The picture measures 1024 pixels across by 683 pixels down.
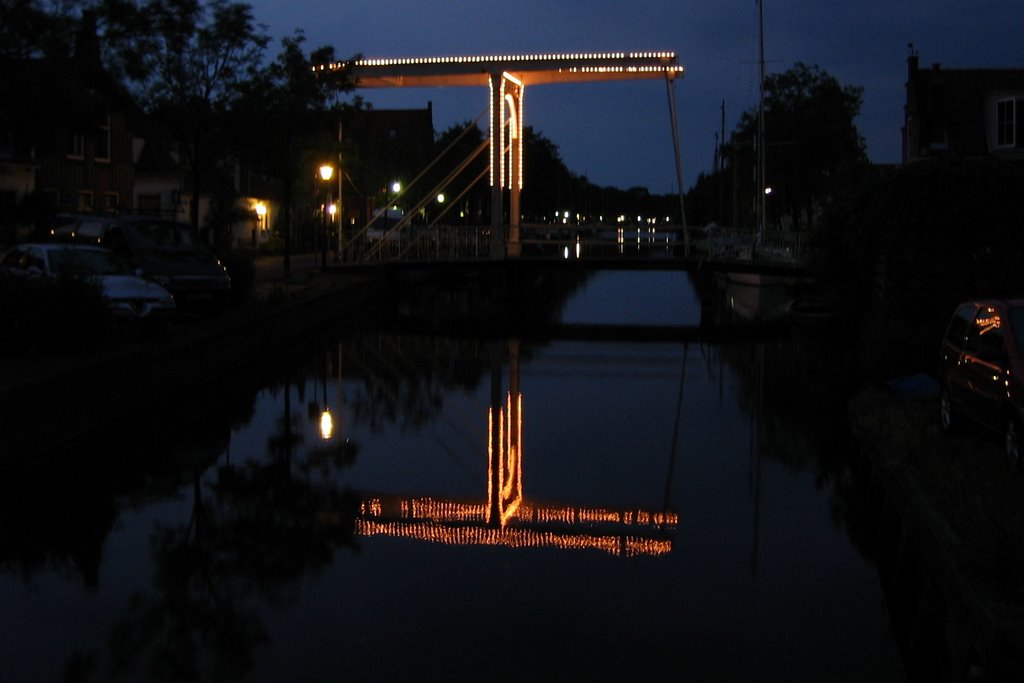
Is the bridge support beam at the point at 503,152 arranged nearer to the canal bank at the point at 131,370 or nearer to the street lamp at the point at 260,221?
the canal bank at the point at 131,370

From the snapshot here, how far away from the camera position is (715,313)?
43312 mm

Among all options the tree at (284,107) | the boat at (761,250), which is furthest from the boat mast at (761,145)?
the tree at (284,107)

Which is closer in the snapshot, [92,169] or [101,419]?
[101,419]

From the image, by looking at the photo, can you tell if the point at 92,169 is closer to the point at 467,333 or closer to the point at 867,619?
the point at 467,333

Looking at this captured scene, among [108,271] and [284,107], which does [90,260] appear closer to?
[108,271]

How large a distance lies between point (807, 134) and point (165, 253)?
45.4m

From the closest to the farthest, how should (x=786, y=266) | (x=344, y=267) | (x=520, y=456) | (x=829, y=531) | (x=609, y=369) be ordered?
(x=829, y=531) → (x=520, y=456) → (x=609, y=369) → (x=786, y=266) → (x=344, y=267)

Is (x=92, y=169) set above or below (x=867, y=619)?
above

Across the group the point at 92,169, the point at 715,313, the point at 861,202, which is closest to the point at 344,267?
the point at 92,169

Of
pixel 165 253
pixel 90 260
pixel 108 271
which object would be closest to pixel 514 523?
pixel 108 271

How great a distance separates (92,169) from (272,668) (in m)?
39.1

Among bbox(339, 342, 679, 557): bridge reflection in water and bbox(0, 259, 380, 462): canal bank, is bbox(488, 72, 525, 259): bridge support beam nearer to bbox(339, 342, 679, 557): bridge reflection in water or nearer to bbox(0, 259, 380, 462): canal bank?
bbox(0, 259, 380, 462): canal bank

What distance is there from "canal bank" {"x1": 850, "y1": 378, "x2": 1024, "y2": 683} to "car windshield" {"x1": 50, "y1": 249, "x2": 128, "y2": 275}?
13.1 meters

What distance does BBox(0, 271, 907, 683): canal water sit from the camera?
7777mm
